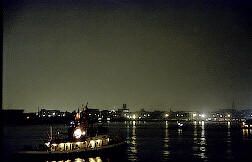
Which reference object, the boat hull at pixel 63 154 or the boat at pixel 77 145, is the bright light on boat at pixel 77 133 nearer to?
the boat at pixel 77 145

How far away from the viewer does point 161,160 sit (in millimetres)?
81250

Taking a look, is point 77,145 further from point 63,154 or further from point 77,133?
point 63,154

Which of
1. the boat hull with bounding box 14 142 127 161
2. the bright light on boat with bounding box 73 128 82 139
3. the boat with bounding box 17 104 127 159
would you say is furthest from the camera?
the bright light on boat with bounding box 73 128 82 139

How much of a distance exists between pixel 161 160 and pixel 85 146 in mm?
15091

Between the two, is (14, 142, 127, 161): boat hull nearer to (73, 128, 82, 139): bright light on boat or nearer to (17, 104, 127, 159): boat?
(17, 104, 127, 159): boat

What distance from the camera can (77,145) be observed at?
72.8 meters

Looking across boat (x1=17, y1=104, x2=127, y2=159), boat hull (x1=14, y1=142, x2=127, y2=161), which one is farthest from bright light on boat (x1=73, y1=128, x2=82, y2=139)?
boat hull (x1=14, y1=142, x2=127, y2=161)

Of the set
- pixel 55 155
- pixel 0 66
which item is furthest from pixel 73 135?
pixel 0 66

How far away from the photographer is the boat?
66375 millimetres

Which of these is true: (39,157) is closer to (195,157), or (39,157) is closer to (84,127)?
(84,127)

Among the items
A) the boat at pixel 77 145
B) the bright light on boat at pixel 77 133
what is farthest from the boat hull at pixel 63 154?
the bright light on boat at pixel 77 133

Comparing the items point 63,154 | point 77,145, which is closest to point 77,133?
point 77,145

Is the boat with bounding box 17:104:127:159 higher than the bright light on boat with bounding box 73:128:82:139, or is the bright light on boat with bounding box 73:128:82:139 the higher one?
the bright light on boat with bounding box 73:128:82:139

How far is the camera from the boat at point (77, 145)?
66.4m
